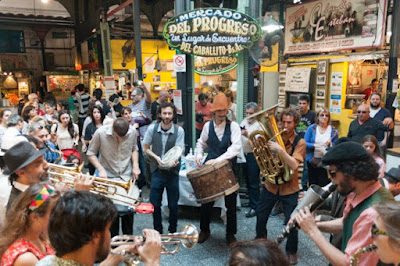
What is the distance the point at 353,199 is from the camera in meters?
2.21

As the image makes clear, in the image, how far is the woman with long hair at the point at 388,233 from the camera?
5.27 ft

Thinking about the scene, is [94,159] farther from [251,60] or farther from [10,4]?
[10,4]

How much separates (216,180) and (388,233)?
7.70 feet

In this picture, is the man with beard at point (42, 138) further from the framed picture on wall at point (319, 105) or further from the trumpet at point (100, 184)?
the framed picture on wall at point (319, 105)

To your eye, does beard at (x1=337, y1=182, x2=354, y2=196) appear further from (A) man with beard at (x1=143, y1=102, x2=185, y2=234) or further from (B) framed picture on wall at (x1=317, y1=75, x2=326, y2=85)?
(B) framed picture on wall at (x1=317, y1=75, x2=326, y2=85)

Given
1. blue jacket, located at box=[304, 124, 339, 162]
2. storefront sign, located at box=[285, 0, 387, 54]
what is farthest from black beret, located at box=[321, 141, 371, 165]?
storefront sign, located at box=[285, 0, 387, 54]

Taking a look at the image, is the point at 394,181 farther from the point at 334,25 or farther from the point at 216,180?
the point at 334,25

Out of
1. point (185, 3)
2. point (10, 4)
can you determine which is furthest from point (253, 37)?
point (10, 4)

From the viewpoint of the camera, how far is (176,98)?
19.8ft

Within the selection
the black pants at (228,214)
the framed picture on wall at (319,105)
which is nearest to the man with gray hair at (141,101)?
the black pants at (228,214)

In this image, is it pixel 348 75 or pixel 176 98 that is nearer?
pixel 176 98

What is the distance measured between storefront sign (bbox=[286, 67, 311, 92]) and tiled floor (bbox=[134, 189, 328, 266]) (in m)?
5.21

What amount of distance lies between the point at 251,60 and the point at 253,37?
809 mm

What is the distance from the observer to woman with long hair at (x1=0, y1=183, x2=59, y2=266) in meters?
1.80
